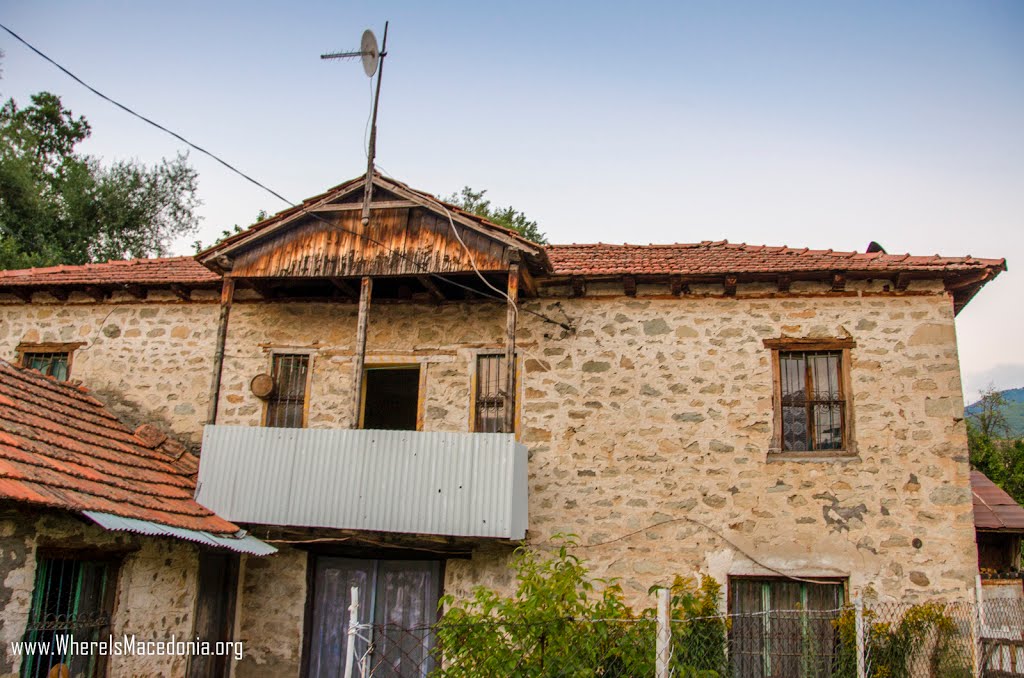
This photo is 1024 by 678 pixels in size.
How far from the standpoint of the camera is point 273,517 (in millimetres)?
10195

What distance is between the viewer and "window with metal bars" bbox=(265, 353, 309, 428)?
38.2 feet

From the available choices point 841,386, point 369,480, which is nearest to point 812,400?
point 841,386

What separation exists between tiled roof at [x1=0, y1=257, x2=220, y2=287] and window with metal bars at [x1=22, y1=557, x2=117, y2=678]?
4.25 metres

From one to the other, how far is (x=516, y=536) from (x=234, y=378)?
473cm

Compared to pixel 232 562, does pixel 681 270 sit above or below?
above

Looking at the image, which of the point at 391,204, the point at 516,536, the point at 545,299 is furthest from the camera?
the point at 545,299

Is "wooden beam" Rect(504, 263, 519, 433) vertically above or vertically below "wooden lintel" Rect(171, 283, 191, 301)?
below

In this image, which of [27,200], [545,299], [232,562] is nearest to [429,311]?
[545,299]

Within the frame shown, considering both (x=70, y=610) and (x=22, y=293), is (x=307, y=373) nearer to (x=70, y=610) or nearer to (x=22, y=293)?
(x=70, y=610)


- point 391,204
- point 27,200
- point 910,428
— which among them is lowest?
point 910,428

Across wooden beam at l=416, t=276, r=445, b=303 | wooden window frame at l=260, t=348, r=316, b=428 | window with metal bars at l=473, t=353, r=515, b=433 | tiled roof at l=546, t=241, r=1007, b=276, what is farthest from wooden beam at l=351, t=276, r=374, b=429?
tiled roof at l=546, t=241, r=1007, b=276

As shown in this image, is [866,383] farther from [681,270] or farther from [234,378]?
[234,378]

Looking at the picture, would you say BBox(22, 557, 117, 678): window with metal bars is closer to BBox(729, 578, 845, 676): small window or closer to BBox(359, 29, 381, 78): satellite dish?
BBox(359, 29, 381, 78): satellite dish

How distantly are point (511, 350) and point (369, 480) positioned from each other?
2274mm
